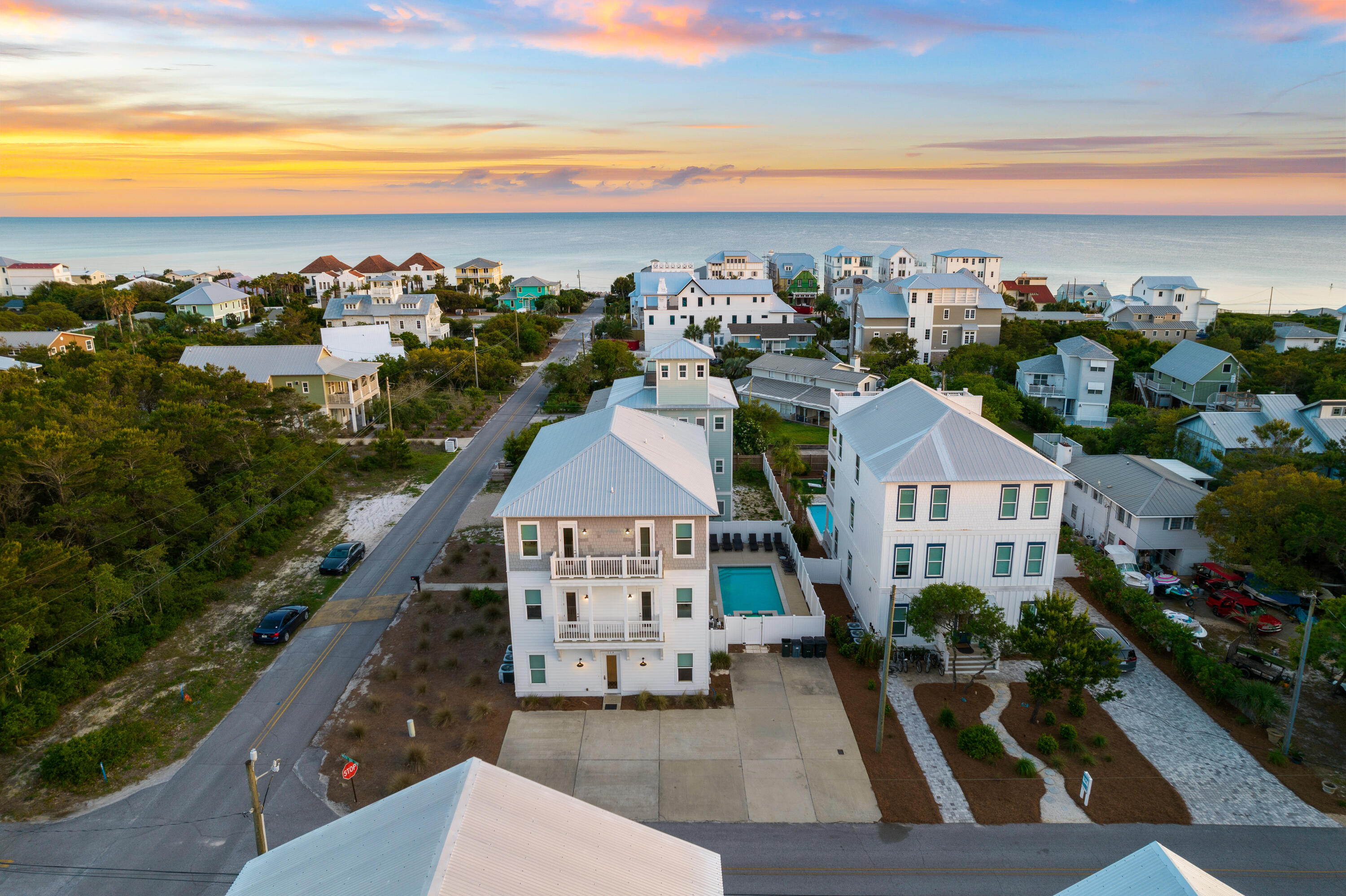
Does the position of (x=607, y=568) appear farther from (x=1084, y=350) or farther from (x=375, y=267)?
(x=375, y=267)

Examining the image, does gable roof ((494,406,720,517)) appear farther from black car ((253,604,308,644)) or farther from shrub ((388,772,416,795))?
black car ((253,604,308,644))

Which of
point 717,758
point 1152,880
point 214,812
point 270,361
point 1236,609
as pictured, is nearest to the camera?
point 1152,880

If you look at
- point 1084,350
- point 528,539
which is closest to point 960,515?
point 528,539

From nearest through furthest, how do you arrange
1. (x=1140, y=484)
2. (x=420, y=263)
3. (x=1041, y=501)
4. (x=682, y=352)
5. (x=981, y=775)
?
(x=981, y=775) < (x=1041, y=501) < (x=1140, y=484) < (x=682, y=352) < (x=420, y=263)

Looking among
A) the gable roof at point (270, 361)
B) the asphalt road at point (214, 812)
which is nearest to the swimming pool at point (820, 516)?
the asphalt road at point (214, 812)

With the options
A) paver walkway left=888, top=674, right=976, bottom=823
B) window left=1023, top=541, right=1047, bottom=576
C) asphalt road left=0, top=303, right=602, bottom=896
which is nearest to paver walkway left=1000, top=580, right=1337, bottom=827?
window left=1023, top=541, right=1047, bottom=576

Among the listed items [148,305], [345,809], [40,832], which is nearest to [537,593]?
[345,809]

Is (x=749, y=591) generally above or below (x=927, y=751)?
above
